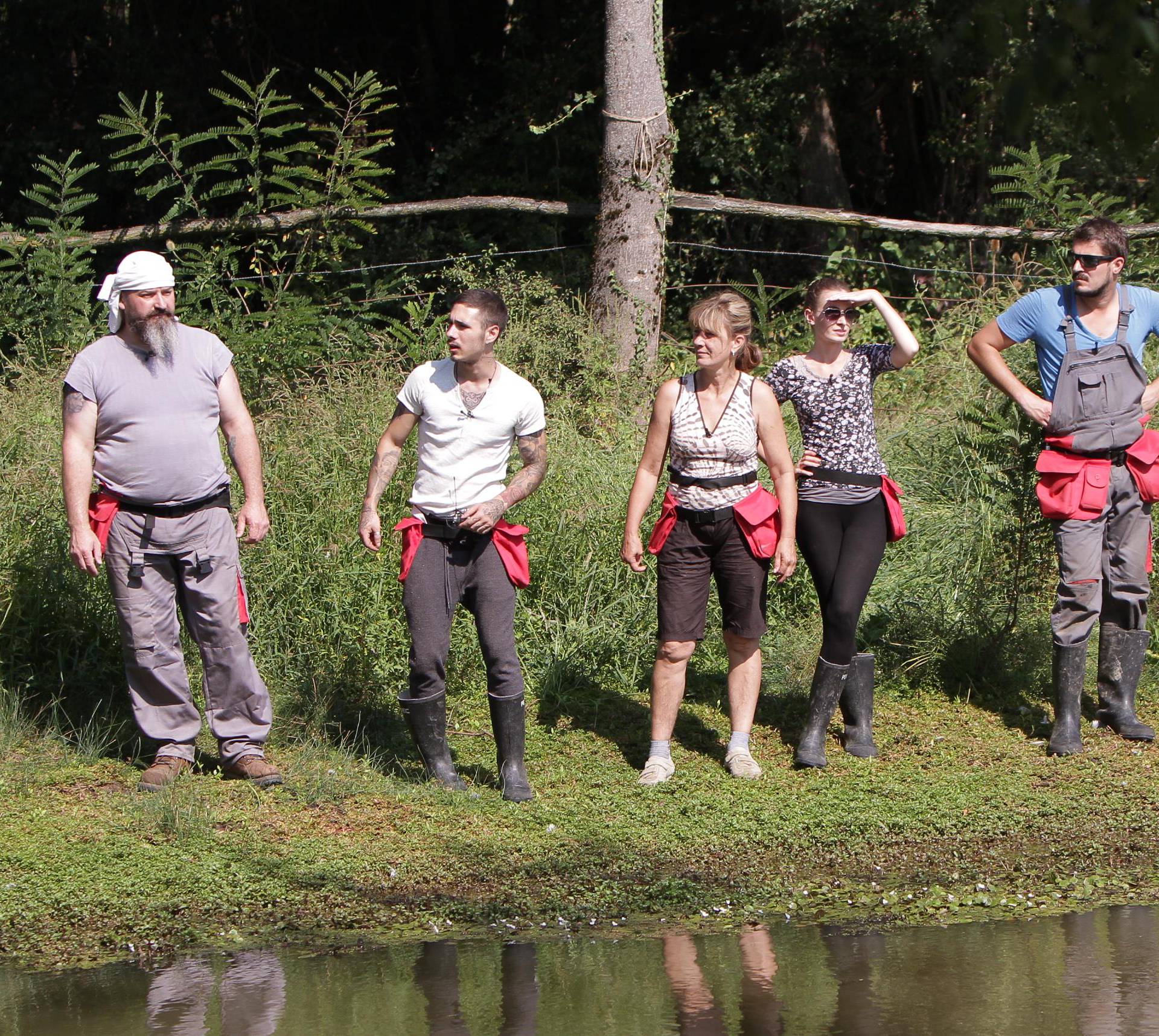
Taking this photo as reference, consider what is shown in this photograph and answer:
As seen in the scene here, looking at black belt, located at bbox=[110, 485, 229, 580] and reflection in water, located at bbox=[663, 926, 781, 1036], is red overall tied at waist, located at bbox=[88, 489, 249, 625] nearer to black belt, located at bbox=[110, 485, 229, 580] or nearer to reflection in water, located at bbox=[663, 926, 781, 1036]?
black belt, located at bbox=[110, 485, 229, 580]

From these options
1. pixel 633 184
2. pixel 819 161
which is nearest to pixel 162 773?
pixel 633 184

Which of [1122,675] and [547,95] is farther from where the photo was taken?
[547,95]

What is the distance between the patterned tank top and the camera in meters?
5.62

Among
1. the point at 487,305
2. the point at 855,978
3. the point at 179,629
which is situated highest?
the point at 487,305

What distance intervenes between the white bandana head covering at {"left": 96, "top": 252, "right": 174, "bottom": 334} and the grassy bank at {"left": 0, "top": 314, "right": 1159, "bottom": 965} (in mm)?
1725

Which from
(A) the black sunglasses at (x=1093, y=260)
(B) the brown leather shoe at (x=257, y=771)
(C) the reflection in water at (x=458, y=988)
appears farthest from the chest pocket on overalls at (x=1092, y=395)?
(B) the brown leather shoe at (x=257, y=771)

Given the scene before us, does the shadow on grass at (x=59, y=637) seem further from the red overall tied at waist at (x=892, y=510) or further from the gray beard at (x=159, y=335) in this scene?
the red overall tied at waist at (x=892, y=510)

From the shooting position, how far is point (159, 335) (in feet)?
17.6

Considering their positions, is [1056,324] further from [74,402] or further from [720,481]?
[74,402]

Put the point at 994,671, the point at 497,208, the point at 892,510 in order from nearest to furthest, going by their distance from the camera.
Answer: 1. the point at 892,510
2. the point at 994,671
3. the point at 497,208

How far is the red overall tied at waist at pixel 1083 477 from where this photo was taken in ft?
19.7

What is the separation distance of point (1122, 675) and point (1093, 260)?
186 cm

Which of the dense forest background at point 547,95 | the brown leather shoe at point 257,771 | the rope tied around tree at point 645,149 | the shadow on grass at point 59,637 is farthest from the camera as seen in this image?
the dense forest background at point 547,95

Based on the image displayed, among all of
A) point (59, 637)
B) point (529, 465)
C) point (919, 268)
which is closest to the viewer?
point (529, 465)
